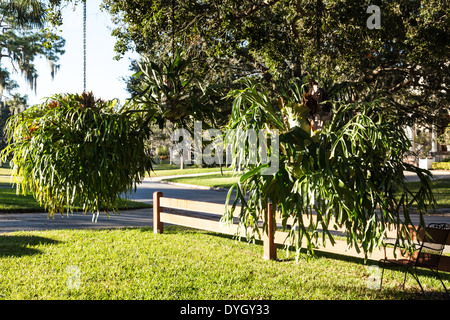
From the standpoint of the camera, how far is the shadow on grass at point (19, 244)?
7921 millimetres

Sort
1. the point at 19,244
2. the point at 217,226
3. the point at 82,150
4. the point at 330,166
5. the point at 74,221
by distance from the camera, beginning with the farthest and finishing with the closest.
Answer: the point at 74,221 → the point at 217,226 → the point at 19,244 → the point at 82,150 → the point at 330,166

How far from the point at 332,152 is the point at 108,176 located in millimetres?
1743

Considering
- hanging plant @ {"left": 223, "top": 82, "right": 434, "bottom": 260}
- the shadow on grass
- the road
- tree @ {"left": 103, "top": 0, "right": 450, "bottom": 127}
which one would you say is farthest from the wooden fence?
hanging plant @ {"left": 223, "top": 82, "right": 434, "bottom": 260}

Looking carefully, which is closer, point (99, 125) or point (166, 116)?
point (99, 125)

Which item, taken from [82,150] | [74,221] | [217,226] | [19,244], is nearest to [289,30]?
[217,226]

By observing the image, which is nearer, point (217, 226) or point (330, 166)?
point (330, 166)

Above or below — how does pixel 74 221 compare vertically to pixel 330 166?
below

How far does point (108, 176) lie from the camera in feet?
11.8

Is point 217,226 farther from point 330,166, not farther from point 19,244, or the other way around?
point 330,166

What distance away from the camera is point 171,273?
21.2 feet

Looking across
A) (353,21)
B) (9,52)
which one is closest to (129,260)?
(353,21)

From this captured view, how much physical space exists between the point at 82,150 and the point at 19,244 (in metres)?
6.13

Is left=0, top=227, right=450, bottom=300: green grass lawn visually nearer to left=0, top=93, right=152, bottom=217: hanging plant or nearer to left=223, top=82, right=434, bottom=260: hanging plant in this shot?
left=0, top=93, right=152, bottom=217: hanging plant
